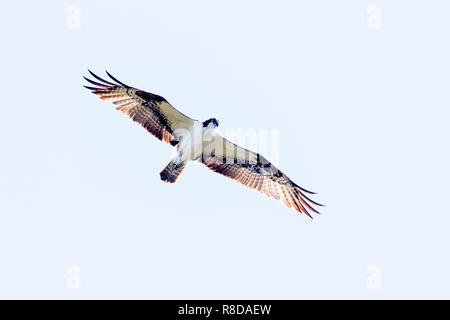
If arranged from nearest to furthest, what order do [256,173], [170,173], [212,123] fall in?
1. [212,123]
2. [170,173]
3. [256,173]

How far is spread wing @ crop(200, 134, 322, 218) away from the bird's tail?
0.96 metres

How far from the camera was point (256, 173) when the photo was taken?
16000mm

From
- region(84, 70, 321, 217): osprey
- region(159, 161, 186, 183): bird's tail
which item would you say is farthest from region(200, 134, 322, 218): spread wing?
region(159, 161, 186, 183): bird's tail

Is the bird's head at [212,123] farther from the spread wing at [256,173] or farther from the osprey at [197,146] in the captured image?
the spread wing at [256,173]

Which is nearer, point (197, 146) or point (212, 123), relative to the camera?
point (212, 123)

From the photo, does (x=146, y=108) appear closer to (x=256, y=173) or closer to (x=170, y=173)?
(x=170, y=173)

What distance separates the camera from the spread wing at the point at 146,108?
14.5 m

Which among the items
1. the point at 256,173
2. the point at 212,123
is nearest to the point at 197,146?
the point at 212,123

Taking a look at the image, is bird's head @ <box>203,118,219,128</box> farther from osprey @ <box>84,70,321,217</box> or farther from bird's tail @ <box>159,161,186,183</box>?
bird's tail @ <box>159,161,186,183</box>

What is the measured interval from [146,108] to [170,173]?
5.20ft

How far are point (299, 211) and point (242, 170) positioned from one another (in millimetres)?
1724

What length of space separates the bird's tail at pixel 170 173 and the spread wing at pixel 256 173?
0.96 metres
